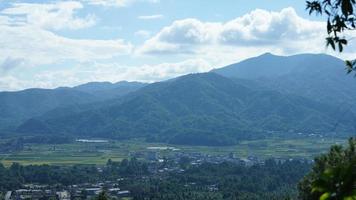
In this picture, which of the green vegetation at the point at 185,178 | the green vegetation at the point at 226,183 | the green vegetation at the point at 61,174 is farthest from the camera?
the green vegetation at the point at 61,174

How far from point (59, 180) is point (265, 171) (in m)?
52.6

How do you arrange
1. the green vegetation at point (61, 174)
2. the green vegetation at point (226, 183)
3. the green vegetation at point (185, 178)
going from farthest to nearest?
the green vegetation at point (61, 174) < the green vegetation at point (185, 178) < the green vegetation at point (226, 183)

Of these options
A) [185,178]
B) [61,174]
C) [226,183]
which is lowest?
[226,183]

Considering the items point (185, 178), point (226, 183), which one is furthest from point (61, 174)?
point (226, 183)

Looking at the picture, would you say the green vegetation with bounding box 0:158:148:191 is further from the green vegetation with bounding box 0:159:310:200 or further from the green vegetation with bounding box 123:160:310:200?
the green vegetation with bounding box 123:160:310:200

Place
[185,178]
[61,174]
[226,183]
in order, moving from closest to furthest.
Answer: [226,183]
[185,178]
[61,174]

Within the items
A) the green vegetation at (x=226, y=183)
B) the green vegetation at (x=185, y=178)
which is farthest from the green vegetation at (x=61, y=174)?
the green vegetation at (x=226, y=183)

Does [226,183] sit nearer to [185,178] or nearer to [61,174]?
[185,178]

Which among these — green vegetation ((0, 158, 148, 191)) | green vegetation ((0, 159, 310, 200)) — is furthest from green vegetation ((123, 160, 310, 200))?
green vegetation ((0, 158, 148, 191))

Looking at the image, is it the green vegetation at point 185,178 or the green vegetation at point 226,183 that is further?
the green vegetation at point 185,178

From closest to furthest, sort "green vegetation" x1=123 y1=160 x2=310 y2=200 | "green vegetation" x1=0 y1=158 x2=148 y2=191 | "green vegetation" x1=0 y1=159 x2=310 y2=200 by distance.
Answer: "green vegetation" x1=123 y1=160 x2=310 y2=200
"green vegetation" x1=0 y1=159 x2=310 y2=200
"green vegetation" x1=0 y1=158 x2=148 y2=191

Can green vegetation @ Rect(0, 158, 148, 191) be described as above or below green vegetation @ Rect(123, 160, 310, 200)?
above

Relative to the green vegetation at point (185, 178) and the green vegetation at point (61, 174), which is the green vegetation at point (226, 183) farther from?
the green vegetation at point (61, 174)

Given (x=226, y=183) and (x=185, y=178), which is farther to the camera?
(x=185, y=178)
